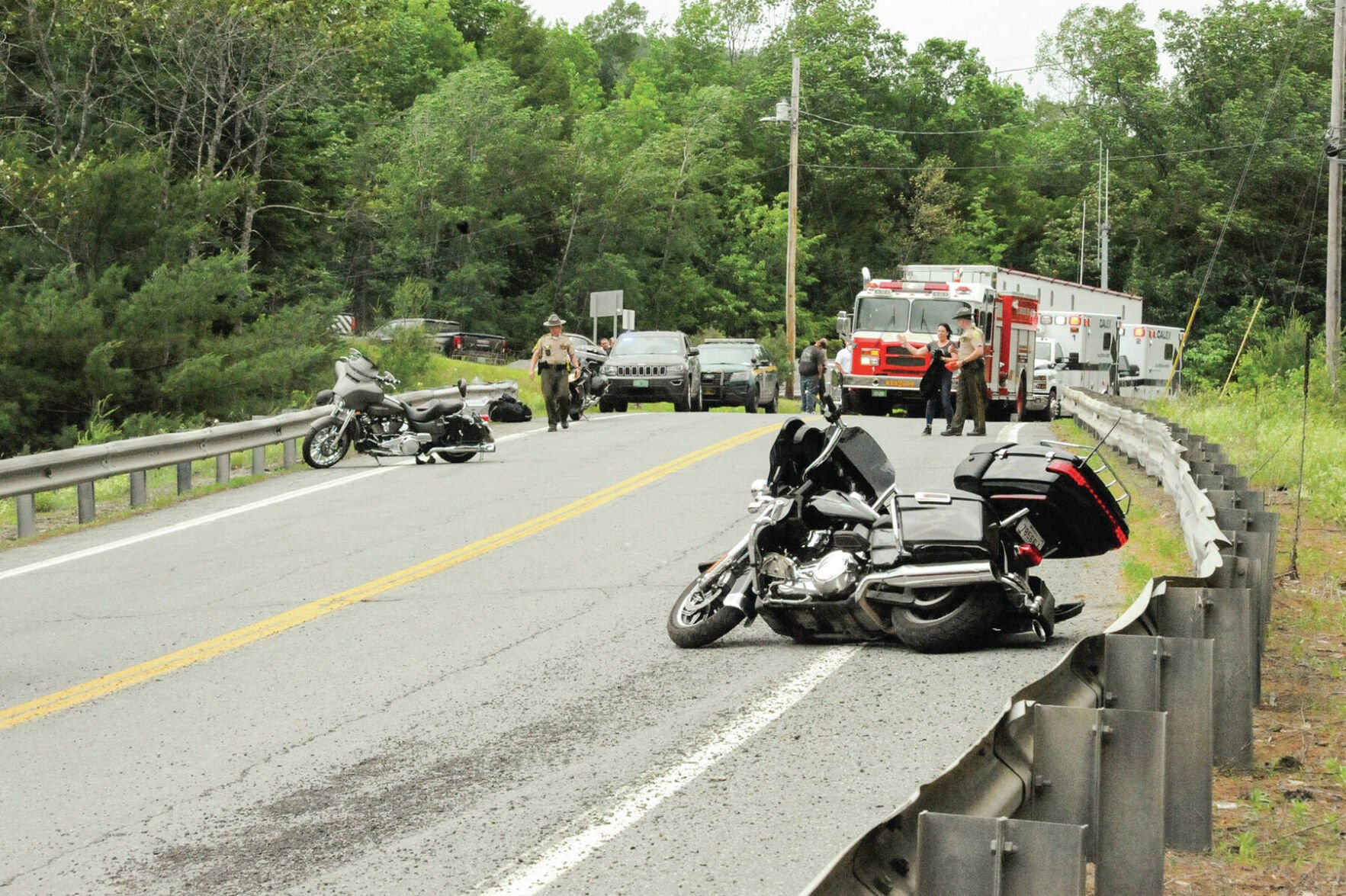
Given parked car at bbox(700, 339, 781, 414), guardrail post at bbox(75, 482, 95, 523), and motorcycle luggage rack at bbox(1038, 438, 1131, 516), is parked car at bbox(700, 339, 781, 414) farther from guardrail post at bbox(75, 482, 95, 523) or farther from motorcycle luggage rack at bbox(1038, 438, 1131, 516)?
guardrail post at bbox(75, 482, 95, 523)

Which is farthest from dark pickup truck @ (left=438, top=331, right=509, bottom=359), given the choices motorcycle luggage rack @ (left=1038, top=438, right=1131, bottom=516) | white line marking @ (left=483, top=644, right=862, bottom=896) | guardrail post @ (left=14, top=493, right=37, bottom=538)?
white line marking @ (left=483, top=644, right=862, bottom=896)

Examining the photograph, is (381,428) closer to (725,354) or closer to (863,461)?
(863,461)

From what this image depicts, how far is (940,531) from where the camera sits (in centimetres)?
862

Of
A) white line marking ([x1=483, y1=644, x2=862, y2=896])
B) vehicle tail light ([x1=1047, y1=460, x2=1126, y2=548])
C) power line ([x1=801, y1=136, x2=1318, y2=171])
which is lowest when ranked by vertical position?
white line marking ([x1=483, y1=644, x2=862, y2=896])

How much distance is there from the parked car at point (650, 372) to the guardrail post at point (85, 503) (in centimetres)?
1738

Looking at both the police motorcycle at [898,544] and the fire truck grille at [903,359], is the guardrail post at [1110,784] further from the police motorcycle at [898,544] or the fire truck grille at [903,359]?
the fire truck grille at [903,359]

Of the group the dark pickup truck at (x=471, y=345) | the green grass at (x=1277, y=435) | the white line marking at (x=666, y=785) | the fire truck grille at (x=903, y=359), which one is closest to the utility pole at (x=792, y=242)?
the dark pickup truck at (x=471, y=345)

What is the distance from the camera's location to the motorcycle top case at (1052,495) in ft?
29.2

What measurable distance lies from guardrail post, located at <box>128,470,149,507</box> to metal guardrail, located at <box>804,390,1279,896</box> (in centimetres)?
1164

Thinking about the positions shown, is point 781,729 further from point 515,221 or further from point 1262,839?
point 515,221

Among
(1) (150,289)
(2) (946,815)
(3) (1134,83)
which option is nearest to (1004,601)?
(2) (946,815)

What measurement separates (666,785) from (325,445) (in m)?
13.9

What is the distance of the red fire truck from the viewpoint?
114 feet

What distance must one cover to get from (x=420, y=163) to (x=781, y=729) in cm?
6006
